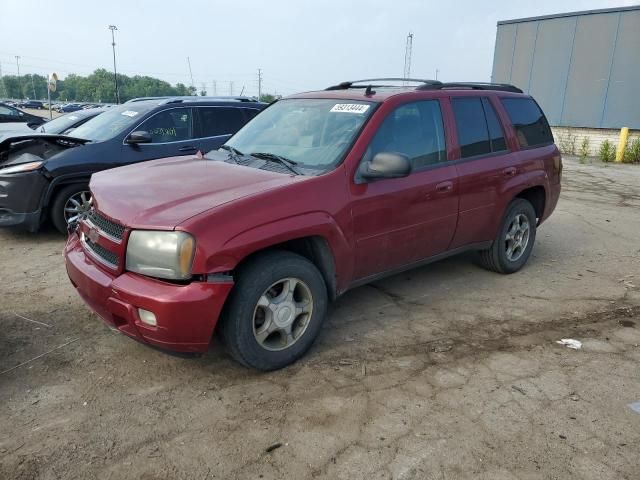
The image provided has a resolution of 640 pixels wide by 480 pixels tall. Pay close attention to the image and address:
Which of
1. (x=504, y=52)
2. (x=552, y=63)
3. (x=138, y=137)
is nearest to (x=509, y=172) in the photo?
(x=138, y=137)

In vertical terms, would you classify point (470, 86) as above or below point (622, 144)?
above

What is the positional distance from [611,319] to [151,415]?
3.70 metres

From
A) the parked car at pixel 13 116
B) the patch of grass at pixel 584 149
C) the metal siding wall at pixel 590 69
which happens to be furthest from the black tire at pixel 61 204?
the metal siding wall at pixel 590 69

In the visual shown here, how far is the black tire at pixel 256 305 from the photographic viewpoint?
2.95 meters

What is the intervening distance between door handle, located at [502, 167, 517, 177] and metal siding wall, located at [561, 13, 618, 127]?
1415 centimetres

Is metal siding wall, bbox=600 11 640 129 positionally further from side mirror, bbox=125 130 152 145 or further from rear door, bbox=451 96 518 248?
side mirror, bbox=125 130 152 145

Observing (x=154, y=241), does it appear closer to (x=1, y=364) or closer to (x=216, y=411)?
(x=216, y=411)

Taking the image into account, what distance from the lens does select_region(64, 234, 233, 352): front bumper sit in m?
2.74

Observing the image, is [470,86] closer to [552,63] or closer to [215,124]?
[215,124]

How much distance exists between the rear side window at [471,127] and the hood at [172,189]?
1.71 meters

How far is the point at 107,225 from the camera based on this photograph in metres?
3.15

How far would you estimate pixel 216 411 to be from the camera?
286 centimetres

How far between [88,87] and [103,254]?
115475 millimetres

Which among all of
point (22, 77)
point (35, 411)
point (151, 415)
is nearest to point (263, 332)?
point (151, 415)
